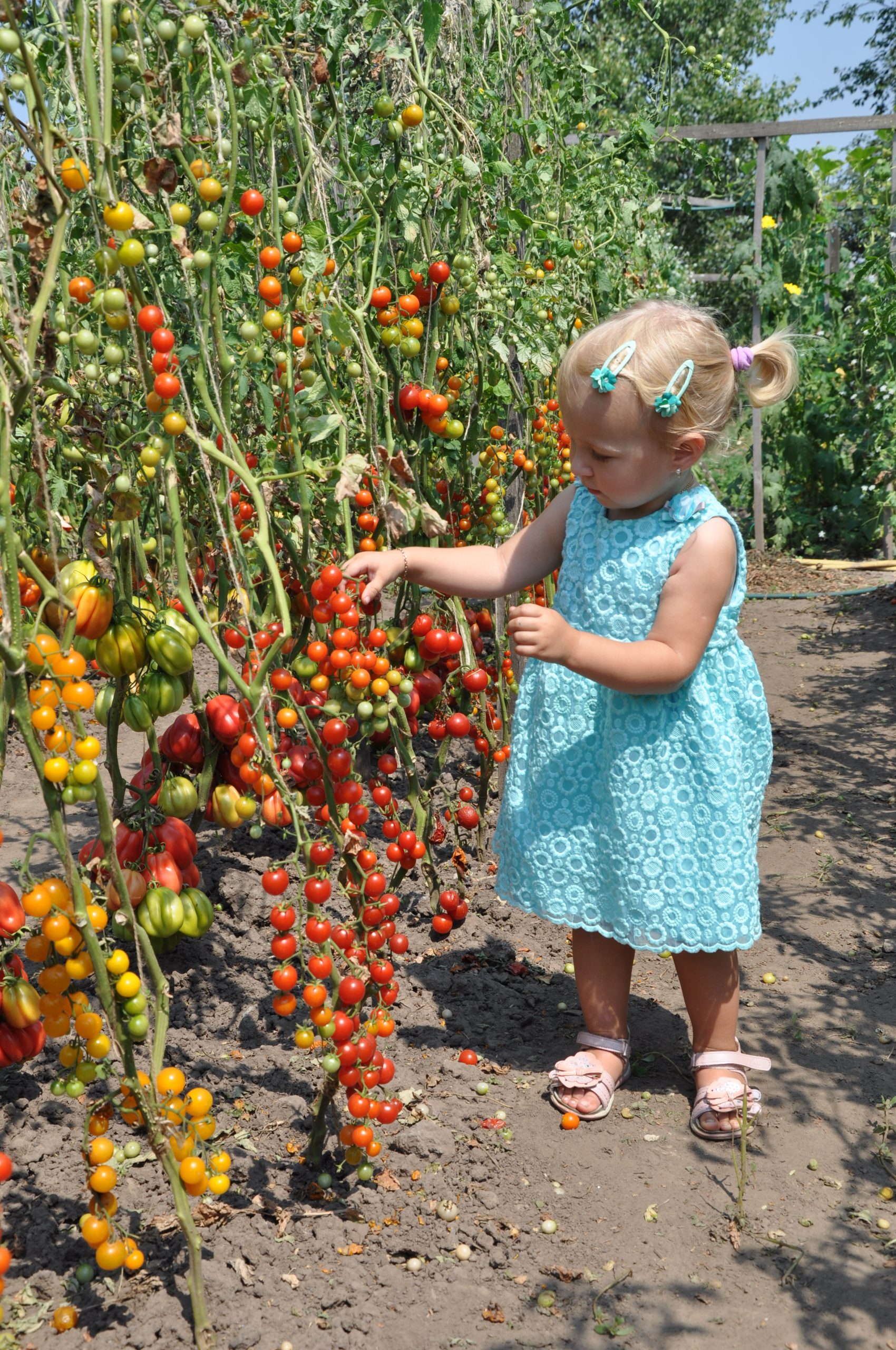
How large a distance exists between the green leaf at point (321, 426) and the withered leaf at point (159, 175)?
317 millimetres

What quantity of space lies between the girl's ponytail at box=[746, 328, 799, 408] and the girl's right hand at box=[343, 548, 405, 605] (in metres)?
0.68

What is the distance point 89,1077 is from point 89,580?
575 mm

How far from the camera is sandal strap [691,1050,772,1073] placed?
6.25ft

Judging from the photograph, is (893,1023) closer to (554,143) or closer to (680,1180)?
(680,1180)

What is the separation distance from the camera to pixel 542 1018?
223 cm

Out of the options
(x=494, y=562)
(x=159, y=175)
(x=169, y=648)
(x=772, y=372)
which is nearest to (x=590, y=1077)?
(x=494, y=562)

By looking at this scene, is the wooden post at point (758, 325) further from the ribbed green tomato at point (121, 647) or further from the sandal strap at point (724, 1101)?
the ribbed green tomato at point (121, 647)

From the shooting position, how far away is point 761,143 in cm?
657

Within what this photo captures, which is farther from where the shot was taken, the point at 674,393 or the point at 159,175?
the point at 674,393

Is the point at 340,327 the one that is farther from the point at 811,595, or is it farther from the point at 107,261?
the point at 811,595

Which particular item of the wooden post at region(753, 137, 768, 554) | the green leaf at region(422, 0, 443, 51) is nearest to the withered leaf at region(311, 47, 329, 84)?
the green leaf at region(422, 0, 443, 51)

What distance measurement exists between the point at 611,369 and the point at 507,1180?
123 cm

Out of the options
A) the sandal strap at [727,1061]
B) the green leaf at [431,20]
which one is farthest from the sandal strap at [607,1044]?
the green leaf at [431,20]

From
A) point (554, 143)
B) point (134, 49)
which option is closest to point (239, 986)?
point (134, 49)
